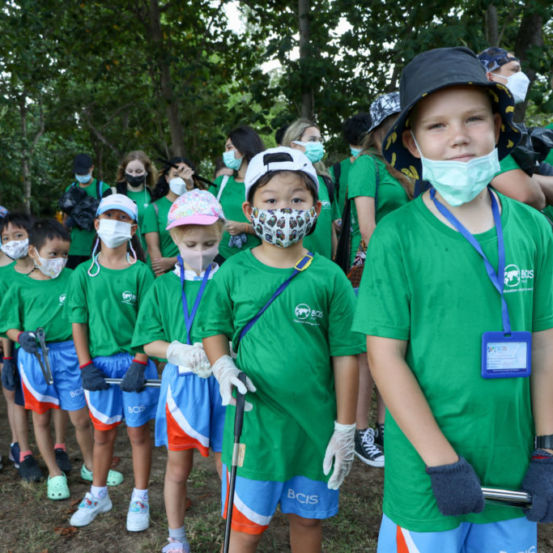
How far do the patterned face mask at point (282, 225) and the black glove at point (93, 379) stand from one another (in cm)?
177

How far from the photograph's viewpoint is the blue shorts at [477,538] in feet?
5.40

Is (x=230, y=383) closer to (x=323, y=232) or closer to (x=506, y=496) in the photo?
(x=506, y=496)

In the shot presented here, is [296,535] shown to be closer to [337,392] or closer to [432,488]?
[337,392]

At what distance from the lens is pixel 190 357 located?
9.56ft

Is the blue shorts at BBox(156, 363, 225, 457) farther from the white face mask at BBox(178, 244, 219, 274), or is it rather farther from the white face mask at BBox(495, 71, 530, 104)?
the white face mask at BBox(495, 71, 530, 104)

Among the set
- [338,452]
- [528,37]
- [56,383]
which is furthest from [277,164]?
[528,37]

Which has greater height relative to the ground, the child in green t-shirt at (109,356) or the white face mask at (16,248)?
the white face mask at (16,248)

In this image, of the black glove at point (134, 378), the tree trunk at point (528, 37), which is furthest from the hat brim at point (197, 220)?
the tree trunk at point (528, 37)

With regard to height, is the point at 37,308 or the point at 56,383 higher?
the point at 37,308

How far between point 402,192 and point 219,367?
212cm

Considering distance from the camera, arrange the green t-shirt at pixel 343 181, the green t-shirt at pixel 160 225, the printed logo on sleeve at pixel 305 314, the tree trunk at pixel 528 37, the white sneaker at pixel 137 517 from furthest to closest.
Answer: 1. the tree trunk at pixel 528 37
2. the green t-shirt at pixel 160 225
3. the green t-shirt at pixel 343 181
4. the white sneaker at pixel 137 517
5. the printed logo on sleeve at pixel 305 314

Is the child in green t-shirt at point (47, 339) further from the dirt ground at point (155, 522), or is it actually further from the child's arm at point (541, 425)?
the child's arm at point (541, 425)

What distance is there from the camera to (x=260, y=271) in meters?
2.47

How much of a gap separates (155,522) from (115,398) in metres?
0.85
